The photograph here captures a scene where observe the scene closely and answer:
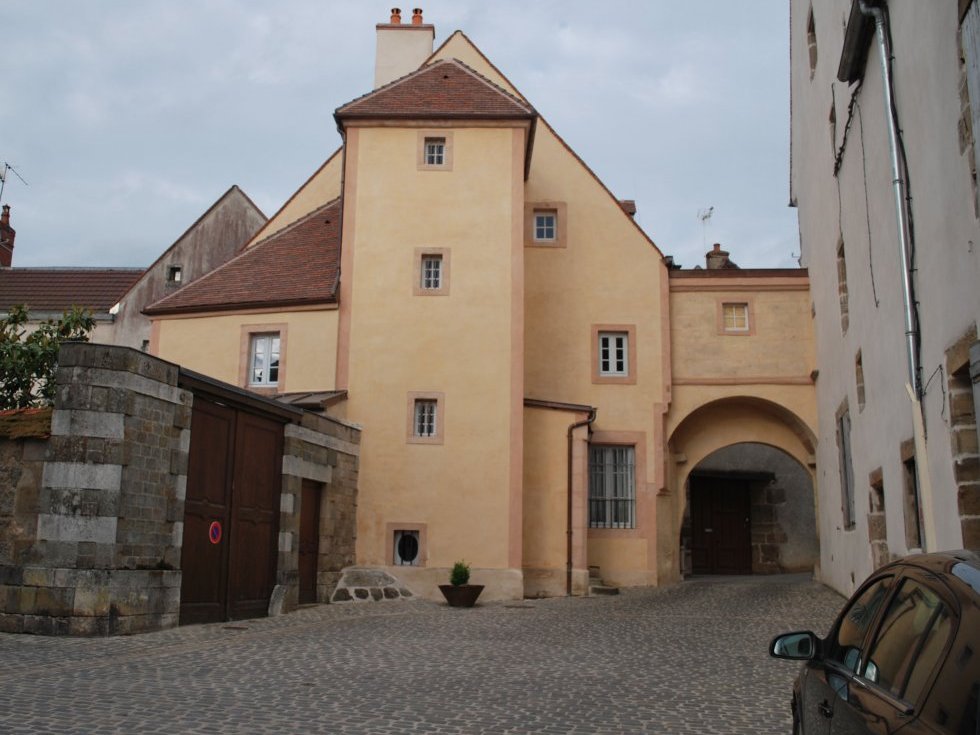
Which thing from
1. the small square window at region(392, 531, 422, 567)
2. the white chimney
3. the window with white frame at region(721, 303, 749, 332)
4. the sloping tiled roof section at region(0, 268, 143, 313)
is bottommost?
the small square window at region(392, 531, 422, 567)

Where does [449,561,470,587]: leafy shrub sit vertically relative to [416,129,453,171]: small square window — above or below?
below

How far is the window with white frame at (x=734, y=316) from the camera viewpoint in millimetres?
22859

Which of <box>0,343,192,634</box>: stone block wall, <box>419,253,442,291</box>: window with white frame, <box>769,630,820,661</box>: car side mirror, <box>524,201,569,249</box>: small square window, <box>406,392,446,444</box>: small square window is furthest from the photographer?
<box>524,201,569,249</box>: small square window

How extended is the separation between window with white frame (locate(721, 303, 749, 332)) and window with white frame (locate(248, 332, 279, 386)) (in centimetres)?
984

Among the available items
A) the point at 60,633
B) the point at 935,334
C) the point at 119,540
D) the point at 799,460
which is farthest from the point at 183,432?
the point at 799,460

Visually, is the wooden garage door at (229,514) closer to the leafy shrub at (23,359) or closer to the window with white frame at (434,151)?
the leafy shrub at (23,359)

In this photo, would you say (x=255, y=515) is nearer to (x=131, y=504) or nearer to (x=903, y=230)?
(x=131, y=504)

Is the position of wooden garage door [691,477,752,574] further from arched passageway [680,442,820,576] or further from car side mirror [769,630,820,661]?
car side mirror [769,630,820,661]

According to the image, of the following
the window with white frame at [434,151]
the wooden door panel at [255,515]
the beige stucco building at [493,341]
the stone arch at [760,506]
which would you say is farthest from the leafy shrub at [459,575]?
the stone arch at [760,506]

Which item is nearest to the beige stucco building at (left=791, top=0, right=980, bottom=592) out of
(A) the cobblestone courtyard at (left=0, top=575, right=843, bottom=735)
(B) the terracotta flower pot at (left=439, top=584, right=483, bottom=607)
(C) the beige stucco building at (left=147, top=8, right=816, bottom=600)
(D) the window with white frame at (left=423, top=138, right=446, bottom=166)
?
(A) the cobblestone courtyard at (left=0, top=575, right=843, bottom=735)

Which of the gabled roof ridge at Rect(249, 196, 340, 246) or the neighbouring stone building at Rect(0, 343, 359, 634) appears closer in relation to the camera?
the neighbouring stone building at Rect(0, 343, 359, 634)

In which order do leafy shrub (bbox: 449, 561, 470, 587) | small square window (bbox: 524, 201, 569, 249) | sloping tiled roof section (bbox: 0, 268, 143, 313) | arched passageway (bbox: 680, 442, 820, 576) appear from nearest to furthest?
leafy shrub (bbox: 449, 561, 470, 587)
small square window (bbox: 524, 201, 569, 249)
arched passageway (bbox: 680, 442, 820, 576)
sloping tiled roof section (bbox: 0, 268, 143, 313)

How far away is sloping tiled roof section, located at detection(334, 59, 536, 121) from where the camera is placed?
20469 millimetres

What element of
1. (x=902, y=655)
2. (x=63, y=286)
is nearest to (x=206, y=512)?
(x=902, y=655)
